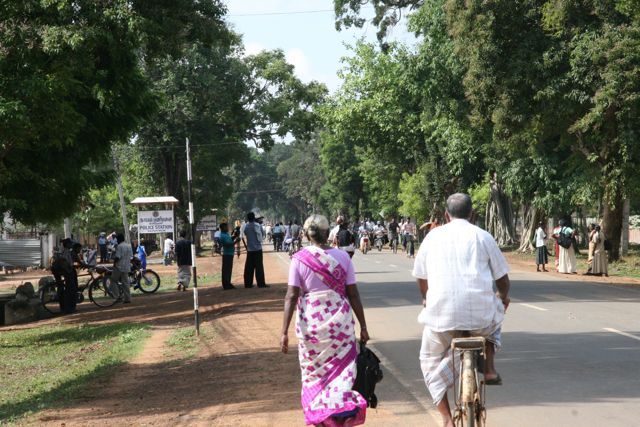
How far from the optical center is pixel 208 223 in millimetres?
71750

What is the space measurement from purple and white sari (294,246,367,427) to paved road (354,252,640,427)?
1673 mm

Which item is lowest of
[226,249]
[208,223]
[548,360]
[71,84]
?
[548,360]

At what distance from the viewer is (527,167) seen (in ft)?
144

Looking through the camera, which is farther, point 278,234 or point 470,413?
point 278,234

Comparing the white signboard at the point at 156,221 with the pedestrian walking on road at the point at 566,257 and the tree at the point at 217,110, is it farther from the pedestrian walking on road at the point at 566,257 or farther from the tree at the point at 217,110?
the pedestrian walking on road at the point at 566,257

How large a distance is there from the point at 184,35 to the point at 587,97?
447 inches

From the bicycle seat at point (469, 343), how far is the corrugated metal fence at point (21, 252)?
49822mm

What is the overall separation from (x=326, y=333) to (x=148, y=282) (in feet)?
78.6

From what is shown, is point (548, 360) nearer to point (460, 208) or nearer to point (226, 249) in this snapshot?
point (460, 208)

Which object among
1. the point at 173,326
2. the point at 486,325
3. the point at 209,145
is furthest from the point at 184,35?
the point at 209,145

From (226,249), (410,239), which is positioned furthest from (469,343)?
(410,239)

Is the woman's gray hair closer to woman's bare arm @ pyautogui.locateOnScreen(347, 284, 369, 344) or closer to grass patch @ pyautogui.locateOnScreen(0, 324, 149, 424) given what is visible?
woman's bare arm @ pyautogui.locateOnScreen(347, 284, 369, 344)

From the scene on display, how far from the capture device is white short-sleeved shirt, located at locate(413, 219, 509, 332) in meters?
6.49

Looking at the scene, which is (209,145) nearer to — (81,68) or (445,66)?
(445,66)
